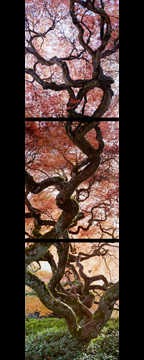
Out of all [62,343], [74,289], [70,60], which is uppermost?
[70,60]

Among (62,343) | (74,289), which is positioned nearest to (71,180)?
(74,289)

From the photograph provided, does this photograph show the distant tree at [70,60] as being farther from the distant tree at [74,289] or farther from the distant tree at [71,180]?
the distant tree at [74,289]

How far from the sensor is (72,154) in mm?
1849

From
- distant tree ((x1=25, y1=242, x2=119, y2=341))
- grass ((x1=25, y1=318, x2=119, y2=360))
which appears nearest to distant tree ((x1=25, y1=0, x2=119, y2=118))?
distant tree ((x1=25, y1=242, x2=119, y2=341))

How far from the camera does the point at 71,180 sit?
1823mm

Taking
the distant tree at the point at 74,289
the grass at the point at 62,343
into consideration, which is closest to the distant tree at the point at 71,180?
the distant tree at the point at 74,289

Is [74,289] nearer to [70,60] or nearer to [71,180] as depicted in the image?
[71,180]

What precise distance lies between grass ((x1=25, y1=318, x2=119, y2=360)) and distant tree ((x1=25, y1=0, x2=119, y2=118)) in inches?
46.7

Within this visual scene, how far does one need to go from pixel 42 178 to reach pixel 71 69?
0.65 metres

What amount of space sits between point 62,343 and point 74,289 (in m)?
0.29

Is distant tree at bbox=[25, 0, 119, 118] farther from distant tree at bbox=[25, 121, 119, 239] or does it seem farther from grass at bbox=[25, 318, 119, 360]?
grass at bbox=[25, 318, 119, 360]

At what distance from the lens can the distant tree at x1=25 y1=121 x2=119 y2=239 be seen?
5.86 ft

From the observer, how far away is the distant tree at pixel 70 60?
178 centimetres
